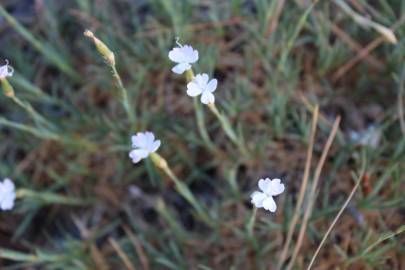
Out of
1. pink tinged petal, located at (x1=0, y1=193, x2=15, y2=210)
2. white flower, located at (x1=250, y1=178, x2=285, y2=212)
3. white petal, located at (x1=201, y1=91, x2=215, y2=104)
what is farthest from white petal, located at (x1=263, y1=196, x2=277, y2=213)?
pink tinged petal, located at (x1=0, y1=193, x2=15, y2=210)

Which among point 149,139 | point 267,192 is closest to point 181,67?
point 149,139

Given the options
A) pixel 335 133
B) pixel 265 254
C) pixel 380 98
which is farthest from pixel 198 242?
pixel 380 98

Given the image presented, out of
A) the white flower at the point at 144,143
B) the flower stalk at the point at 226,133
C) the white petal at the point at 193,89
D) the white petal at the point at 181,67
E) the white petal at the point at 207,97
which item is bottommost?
the white flower at the point at 144,143

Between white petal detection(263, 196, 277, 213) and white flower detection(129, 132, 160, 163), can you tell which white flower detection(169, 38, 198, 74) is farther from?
white petal detection(263, 196, 277, 213)

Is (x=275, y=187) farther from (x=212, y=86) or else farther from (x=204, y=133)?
(x=204, y=133)

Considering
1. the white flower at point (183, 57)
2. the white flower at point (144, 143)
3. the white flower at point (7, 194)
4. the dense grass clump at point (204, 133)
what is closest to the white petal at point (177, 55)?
the white flower at point (183, 57)

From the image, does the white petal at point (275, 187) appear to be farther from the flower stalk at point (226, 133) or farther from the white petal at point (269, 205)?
the flower stalk at point (226, 133)
